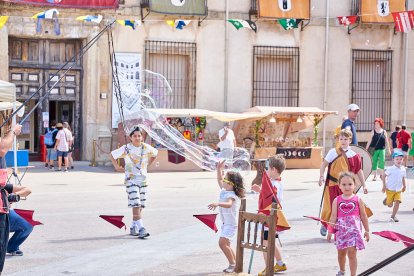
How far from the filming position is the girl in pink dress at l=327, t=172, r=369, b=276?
810 centimetres

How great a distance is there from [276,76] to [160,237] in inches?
681

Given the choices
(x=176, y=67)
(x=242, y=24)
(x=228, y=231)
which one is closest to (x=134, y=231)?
(x=228, y=231)

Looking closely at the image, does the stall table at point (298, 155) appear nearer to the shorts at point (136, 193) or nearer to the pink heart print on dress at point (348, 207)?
the shorts at point (136, 193)

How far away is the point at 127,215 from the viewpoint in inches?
525

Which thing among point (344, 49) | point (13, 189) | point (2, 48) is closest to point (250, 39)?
point (344, 49)

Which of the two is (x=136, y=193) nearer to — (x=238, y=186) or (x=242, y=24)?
(x=238, y=186)

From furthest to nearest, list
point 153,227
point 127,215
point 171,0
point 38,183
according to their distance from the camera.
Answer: point 171,0
point 38,183
point 127,215
point 153,227

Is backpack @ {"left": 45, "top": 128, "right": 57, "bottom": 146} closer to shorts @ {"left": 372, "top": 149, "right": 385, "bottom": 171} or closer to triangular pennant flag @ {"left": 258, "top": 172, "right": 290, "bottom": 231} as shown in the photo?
shorts @ {"left": 372, "top": 149, "right": 385, "bottom": 171}

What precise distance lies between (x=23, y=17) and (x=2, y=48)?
3.67 ft

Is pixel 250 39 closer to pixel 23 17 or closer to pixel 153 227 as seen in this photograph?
pixel 23 17

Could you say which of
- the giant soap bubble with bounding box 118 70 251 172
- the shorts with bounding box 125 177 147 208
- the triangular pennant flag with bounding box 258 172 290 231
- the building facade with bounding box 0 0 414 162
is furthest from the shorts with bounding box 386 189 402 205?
the building facade with bounding box 0 0 414 162

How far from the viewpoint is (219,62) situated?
26.6m

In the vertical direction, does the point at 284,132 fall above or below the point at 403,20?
below

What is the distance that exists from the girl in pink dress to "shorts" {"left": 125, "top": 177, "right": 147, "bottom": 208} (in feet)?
11.6
